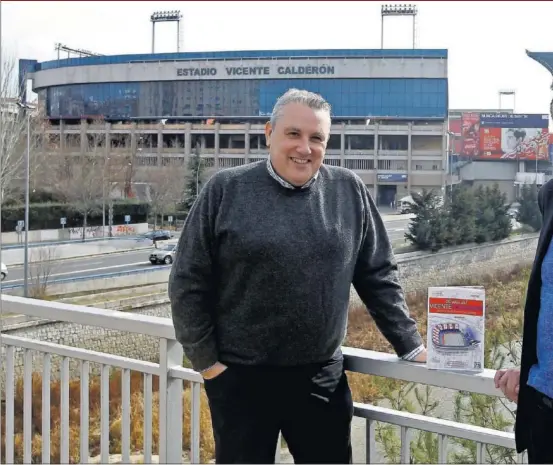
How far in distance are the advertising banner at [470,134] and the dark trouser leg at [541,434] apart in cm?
1128

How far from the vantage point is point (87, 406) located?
159 cm

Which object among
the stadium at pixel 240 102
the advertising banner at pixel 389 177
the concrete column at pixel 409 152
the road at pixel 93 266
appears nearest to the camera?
the advertising banner at pixel 389 177

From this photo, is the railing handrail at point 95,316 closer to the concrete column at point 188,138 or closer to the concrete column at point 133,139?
the concrete column at point 188,138

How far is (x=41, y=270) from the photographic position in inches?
502

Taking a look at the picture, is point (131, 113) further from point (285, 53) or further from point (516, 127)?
point (516, 127)

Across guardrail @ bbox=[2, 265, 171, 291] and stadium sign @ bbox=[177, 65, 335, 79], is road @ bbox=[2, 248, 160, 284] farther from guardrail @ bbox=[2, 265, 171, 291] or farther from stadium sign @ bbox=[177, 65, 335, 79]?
stadium sign @ bbox=[177, 65, 335, 79]

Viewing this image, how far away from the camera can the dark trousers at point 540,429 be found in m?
0.97

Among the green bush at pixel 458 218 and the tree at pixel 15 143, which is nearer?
the tree at pixel 15 143

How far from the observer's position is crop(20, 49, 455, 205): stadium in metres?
8.54

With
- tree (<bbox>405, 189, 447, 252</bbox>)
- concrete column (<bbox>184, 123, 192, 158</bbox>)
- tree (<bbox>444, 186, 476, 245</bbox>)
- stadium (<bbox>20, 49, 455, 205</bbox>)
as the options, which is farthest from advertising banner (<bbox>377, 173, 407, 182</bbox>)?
concrete column (<bbox>184, 123, 192, 158</bbox>)

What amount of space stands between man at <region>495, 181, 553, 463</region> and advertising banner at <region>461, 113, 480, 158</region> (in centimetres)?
1124

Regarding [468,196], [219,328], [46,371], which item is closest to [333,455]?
[219,328]

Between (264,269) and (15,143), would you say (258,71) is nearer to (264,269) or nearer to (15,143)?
(15,143)

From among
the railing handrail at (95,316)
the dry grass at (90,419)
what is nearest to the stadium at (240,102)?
→ the dry grass at (90,419)
